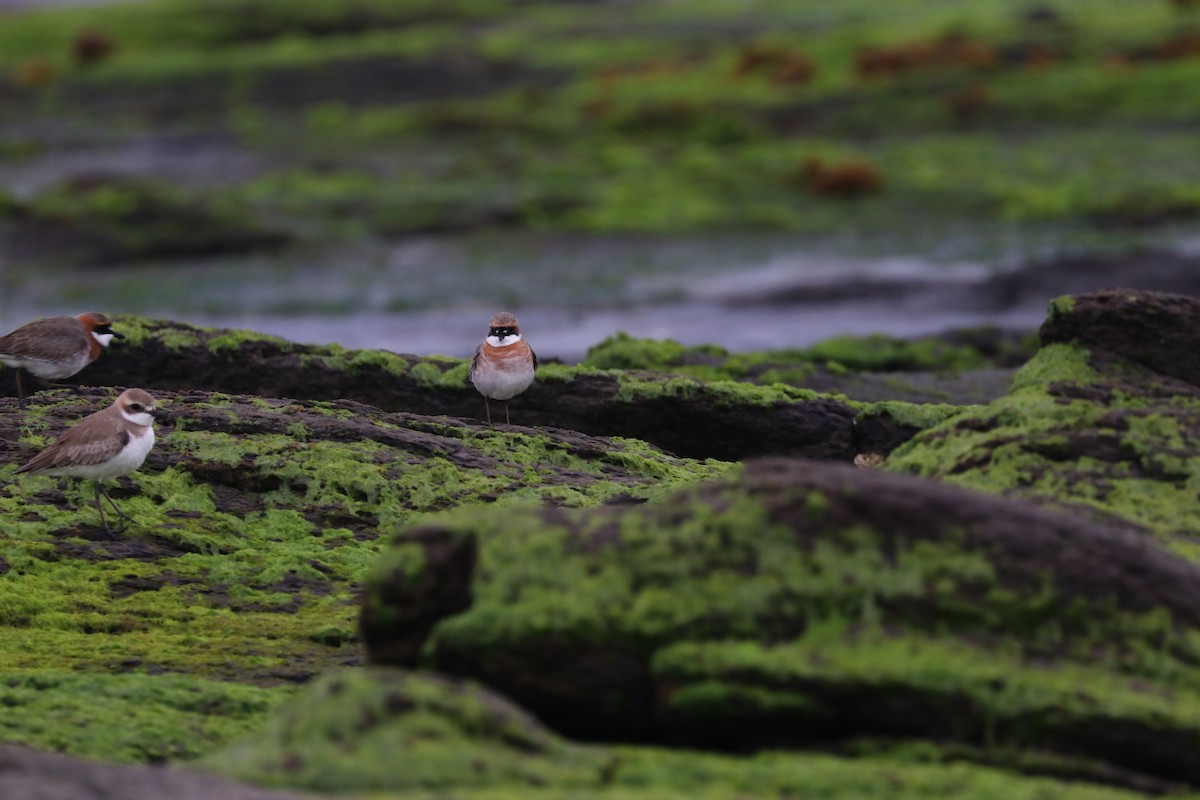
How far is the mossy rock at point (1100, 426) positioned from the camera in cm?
919

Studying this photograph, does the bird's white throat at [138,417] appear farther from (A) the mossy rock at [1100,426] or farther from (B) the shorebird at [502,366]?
(A) the mossy rock at [1100,426]

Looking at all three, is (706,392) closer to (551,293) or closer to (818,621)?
(818,621)

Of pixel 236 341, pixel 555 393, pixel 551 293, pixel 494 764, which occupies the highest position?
pixel 551 293

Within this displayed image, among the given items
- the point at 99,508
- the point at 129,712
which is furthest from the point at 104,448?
the point at 129,712

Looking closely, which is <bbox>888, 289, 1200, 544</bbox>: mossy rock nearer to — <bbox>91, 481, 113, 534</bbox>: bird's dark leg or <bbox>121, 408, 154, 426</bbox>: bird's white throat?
<bbox>121, 408, 154, 426</bbox>: bird's white throat

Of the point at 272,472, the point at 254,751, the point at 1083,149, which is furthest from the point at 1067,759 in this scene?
the point at 1083,149

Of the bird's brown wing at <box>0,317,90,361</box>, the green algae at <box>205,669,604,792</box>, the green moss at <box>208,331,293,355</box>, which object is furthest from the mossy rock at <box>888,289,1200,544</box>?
the bird's brown wing at <box>0,317,90,361</box>

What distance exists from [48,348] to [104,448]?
3.69 m

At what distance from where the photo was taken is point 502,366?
13680 millimetres

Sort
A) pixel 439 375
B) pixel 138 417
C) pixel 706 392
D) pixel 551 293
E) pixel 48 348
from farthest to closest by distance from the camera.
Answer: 1. pixel 551 293
2. pixel 439 375
3. pixel 706 392
4. pixel 48 348
5. pixel 138 417

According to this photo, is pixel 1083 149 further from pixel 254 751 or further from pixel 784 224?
pixel 254 751

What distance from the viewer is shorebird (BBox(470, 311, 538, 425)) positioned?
44.9ft

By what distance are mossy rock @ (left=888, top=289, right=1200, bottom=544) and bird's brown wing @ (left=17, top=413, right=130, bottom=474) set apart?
17.9ft

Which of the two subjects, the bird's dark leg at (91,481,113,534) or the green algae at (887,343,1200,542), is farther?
the bird's dark leg at (91,481,113,534)
